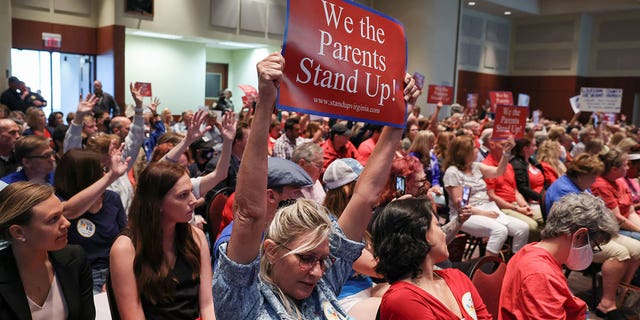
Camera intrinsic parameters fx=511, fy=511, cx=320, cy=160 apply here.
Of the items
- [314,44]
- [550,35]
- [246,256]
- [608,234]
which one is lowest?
[608,234]

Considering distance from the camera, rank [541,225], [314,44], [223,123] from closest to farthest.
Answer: [314,44]
[223,123]
[541,225]

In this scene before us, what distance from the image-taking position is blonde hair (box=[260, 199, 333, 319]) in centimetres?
157

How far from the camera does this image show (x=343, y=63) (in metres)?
2.01

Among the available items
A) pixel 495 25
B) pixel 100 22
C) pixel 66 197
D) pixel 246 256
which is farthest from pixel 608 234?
pixel 495 25

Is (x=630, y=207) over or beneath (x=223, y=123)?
beneath

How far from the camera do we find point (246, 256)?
4.59 ft

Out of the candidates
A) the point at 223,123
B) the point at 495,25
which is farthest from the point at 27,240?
the point at 495,25

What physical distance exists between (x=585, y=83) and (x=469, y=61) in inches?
210

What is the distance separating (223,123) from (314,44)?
2401 millimetres

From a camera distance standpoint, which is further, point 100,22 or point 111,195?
point 100,22

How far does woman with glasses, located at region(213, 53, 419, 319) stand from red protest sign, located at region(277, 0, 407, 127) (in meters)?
0.29

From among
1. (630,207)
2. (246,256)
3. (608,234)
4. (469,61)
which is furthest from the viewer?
(469,61)

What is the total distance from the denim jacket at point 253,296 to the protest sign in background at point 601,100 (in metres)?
12.5

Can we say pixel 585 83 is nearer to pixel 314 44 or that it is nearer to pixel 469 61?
pixel 469 61
